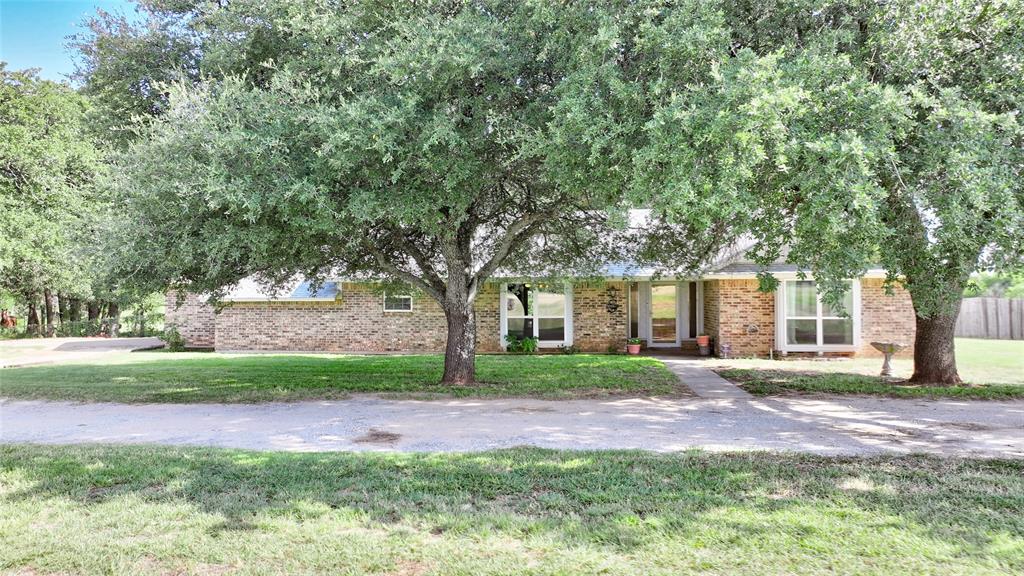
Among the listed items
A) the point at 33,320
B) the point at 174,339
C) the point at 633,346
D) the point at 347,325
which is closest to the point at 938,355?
the point at 633,346

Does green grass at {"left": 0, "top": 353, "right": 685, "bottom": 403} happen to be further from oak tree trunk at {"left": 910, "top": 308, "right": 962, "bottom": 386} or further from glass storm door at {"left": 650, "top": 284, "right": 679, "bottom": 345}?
glass storm door at {"left": 650, "top": 284, "right": 679, "bottom": 345}

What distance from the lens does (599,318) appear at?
18641mm

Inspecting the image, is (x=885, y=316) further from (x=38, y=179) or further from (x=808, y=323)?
(x=38, y=179)

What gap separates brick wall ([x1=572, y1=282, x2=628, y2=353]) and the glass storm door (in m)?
2.24

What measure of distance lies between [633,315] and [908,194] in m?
13.9

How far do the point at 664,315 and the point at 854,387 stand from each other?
957cm

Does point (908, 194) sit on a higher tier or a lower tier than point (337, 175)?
lower

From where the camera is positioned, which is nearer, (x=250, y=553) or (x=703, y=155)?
(x=250, y=553)

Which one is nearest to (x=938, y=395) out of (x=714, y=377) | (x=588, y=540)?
(x=714, y=377)

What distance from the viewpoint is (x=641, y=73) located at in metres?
7.43

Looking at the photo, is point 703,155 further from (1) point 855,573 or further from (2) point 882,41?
(1) point 855,573

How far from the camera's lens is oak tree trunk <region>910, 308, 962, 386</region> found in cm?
1144

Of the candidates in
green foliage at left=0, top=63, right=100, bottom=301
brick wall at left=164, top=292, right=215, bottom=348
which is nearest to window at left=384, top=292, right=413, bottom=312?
brick wall at left=164, top=292, right=215, bottom=348

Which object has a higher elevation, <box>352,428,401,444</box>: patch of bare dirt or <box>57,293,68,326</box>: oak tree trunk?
<box>57,293,68,326</box>: oak tree trunk
